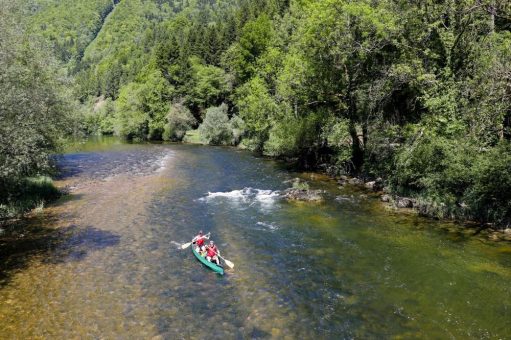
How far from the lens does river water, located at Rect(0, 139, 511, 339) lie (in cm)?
1578

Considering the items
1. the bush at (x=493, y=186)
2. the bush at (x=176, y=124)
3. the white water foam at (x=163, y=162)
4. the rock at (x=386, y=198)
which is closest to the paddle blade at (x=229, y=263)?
the bush at (x=493, y=186)

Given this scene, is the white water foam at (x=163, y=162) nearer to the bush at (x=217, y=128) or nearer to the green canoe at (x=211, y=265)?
the bush at (x=217, y=128)

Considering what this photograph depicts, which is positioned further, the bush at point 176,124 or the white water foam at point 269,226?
the bush at point 176,124

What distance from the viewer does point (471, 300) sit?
17344 mm

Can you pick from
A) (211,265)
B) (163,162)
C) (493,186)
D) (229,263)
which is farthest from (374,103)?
(163,162)

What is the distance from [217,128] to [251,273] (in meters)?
56.1

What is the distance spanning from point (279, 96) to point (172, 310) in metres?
40.0

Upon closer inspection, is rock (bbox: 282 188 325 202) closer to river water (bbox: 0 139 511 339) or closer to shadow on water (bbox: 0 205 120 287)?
river water (bbox: 0 139 511 339)

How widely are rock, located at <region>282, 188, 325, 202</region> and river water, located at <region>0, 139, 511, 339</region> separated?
1035mm

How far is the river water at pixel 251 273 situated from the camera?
1578cm

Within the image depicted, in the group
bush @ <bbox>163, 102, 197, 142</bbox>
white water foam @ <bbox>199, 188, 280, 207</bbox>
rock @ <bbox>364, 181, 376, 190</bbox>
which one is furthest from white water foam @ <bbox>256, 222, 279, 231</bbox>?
bush @ <bbox>163, 102, 197, 142</bbox>

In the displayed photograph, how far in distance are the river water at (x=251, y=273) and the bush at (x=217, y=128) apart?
41403 millimetres

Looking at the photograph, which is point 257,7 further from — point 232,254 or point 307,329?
point 307,329

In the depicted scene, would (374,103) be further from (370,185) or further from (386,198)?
(386,198)
